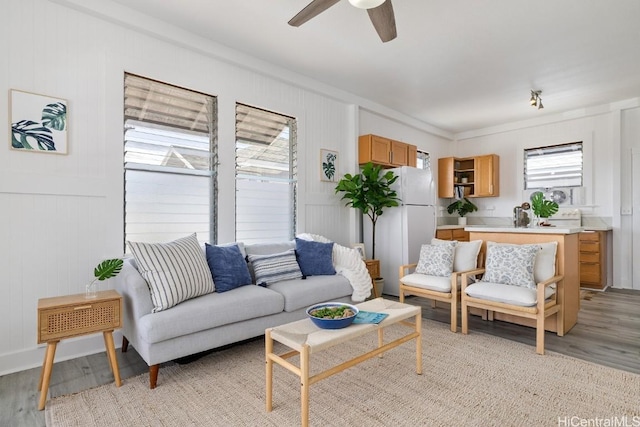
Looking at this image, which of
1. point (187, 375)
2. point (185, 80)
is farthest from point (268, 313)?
point (185, 80)

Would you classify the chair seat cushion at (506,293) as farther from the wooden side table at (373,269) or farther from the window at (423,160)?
the window at (423,160)

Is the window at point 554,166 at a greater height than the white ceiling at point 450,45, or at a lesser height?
lesser

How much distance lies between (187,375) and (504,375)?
2.27 m

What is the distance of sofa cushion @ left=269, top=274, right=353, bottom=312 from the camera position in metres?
3.01

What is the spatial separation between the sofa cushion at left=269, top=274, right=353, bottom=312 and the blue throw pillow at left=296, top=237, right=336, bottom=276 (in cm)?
9

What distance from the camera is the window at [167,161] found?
3.14m

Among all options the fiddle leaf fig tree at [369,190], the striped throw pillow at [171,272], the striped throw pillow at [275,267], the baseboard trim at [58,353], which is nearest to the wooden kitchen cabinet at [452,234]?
the fiddle leaf fig tree at [369,190]

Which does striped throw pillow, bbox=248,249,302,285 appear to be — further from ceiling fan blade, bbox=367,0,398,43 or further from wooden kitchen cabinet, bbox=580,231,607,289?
wooden kitchen cabinet, bbox=580,231,607,289

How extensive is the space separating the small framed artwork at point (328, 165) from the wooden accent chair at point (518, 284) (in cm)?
222

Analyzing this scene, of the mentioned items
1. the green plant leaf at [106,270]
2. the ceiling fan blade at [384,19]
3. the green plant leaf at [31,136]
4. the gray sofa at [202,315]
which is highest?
the ceiling fan blade at [384,19]

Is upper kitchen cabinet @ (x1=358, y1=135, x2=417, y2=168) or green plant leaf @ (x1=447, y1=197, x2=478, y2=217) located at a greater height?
upper kitchen cabinet @ (x1=358, y1=135, x2=417, y2=168)

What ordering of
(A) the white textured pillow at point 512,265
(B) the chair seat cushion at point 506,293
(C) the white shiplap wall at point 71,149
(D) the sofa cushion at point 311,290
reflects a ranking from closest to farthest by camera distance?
1. (C) the white shiplap wall at point 71,149
2. (B) the chair seat cushion at point 506,293
3. (D) the sofa cushion at point 311,290
4. (A) the white textured pillow at point 512,265

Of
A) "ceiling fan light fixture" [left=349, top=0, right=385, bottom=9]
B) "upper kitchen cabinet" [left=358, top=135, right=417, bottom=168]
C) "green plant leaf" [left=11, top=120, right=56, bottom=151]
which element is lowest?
"green plant leaf" [left=11, top=120, right=56, bottom=151]

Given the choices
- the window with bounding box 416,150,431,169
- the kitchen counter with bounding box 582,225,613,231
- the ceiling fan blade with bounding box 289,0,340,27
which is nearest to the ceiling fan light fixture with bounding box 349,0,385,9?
the ceiling fan blade with bounding box 289,0,340,27
